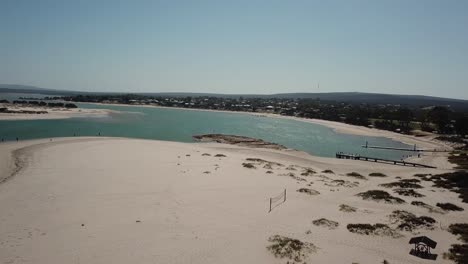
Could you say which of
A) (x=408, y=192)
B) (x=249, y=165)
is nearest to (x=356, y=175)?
(x=408, y=192)

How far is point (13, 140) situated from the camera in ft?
193

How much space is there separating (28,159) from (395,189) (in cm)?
4255

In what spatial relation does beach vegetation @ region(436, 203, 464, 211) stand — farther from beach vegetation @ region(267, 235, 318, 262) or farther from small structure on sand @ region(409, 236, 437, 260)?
beach vegetation @ region(267, 235, 318, 262)

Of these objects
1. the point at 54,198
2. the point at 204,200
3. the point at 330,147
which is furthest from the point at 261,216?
the point at 330,147

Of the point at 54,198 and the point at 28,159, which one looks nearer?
the point at 54,198

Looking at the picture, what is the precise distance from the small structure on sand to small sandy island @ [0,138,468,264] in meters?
0.43

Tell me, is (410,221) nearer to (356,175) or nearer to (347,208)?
(347,208)

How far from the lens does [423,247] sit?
17984 millimetres

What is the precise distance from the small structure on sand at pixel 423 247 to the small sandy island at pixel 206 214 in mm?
430

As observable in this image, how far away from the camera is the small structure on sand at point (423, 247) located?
17.4m

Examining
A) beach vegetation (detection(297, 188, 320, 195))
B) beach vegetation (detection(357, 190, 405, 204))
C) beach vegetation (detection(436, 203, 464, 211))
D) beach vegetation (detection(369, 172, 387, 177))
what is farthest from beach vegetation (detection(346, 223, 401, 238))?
beach vegetation (detection(369, 172, 387, 177))

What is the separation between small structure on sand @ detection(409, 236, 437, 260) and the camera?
17.4 meters

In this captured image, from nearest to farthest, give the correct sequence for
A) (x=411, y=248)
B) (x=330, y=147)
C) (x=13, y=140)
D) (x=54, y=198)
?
(x=411, y=248), (x=54, y=198), (x=13, y=140), (x=330, y=147)

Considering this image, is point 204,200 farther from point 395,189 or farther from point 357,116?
point 357,116
